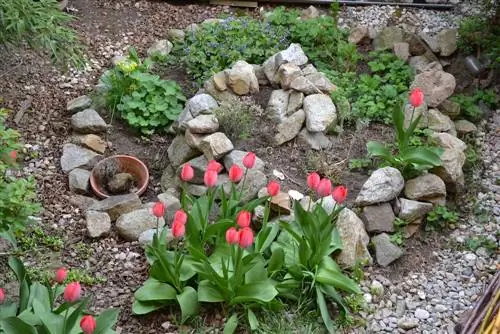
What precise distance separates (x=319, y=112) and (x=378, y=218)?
0.80 metres

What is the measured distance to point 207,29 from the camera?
555 centimetres

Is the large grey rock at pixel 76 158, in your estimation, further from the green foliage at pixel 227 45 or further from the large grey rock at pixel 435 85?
the large grey rock at pixel 435 85

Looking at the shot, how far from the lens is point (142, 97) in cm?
508

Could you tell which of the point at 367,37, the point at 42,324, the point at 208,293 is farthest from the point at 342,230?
the point at 367,37

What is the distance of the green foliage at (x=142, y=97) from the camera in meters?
5.00

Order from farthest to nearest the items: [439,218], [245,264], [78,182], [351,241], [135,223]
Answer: [78,182]
[439,218]
[135,223]
[351,241]
[245,264]

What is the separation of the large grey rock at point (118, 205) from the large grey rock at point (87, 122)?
67 cm

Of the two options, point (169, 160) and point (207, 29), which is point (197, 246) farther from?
point (207, 29)

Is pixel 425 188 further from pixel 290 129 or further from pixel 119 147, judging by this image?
pixel 119 147

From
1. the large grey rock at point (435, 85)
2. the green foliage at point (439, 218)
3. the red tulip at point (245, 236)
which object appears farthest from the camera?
the large grey rock at point (435, 85)

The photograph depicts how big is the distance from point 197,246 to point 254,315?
0.45m

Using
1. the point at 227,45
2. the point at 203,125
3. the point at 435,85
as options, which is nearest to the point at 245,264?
the point at 203,125

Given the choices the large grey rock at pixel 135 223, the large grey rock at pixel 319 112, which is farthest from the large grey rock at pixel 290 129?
the large grey rock at pixel 135 223

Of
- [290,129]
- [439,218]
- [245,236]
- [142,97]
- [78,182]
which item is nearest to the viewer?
[245,236]
